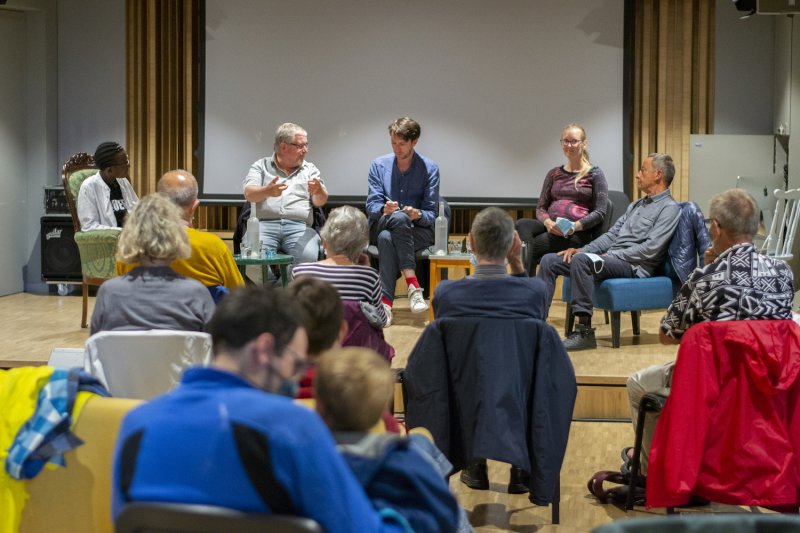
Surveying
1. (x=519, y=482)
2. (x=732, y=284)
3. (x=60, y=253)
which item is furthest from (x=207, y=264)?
(x=60, y=253)

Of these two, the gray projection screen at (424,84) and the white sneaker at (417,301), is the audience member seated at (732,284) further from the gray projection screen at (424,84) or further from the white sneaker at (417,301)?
the gray projection screen at (424,84)

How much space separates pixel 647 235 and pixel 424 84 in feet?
10.3

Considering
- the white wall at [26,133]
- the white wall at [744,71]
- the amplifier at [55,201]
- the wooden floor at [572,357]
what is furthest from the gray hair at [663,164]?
the white wall at [26,133]

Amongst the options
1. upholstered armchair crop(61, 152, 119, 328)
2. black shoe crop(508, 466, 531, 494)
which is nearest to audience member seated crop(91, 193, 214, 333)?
black shoe crop(508, 466, 531, 494)

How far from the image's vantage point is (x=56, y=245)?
A: 8.15 meters

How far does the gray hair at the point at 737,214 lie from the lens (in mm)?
3549

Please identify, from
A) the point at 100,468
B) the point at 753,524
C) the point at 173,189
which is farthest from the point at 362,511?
the point at 173,189

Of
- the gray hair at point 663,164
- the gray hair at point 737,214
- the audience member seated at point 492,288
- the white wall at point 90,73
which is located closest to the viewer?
the audience member seated at point 492,288

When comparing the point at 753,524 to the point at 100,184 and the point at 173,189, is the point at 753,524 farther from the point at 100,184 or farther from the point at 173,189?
the point at 100,184

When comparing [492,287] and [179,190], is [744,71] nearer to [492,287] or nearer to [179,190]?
[179,190]

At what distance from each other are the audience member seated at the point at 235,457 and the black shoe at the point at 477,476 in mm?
2041

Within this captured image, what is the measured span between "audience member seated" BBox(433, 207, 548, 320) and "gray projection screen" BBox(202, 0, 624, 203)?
196 inches

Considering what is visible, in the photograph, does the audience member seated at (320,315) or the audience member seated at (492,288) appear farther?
the audience member seated at (492,288)

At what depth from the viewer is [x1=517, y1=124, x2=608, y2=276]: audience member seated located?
20.7 ft
